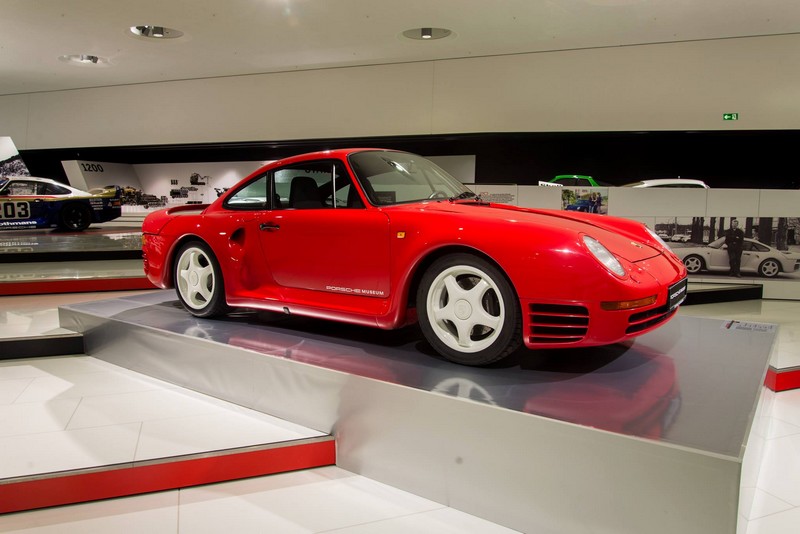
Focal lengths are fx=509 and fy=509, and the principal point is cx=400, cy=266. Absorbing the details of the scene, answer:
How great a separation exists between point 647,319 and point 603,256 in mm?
296

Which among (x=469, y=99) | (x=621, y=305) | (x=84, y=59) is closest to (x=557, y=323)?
(x=621, y=305)


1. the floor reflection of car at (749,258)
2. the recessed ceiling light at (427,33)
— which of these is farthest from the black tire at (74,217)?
the floor reflection of car at (749,258)

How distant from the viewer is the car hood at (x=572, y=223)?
1.88m

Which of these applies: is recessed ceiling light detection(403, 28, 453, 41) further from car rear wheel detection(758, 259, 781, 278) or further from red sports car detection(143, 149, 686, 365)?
red sports car detection(143, 149, 686, 365)

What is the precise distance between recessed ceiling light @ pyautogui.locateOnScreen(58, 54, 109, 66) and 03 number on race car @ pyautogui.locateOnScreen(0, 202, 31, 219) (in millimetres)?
2541

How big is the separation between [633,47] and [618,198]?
2.91m

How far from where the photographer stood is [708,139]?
24.8 ft

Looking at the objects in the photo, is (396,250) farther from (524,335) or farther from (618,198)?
(618,198)

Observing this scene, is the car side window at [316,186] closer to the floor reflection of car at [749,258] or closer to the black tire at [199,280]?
the black tire at [199,280]

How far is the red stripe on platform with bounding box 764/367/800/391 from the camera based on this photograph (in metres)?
2.93

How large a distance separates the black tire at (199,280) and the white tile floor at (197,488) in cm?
49

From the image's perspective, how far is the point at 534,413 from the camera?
1.56 meters

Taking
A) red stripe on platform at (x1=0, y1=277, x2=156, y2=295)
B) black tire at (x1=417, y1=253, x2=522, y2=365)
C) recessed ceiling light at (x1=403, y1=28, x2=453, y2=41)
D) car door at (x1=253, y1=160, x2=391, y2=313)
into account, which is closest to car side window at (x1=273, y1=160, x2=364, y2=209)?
car door at (x1=253, y1=160, x2=391, y2=313)

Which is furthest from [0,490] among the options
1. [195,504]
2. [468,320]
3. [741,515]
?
[741,515]
